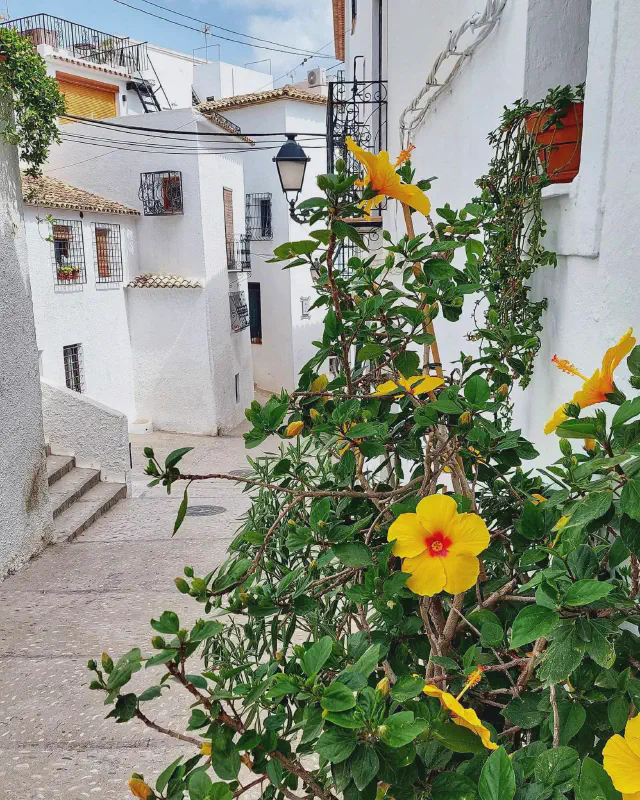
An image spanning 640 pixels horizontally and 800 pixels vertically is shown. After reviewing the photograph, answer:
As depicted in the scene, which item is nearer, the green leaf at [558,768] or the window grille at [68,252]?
the green leaf at [558,768]

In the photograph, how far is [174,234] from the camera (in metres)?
13.7

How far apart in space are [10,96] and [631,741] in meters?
5.99

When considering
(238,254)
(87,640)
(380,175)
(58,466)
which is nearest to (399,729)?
(380,175)

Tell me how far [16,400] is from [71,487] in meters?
2.33

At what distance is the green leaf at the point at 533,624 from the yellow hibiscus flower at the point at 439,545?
0.75 feet

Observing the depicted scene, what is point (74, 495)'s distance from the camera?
741 cm

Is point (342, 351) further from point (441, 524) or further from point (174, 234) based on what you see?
point (174, 234)

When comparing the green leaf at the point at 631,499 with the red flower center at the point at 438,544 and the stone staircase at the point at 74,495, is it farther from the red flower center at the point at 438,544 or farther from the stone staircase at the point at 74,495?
the stone staircase at the point at 74,495

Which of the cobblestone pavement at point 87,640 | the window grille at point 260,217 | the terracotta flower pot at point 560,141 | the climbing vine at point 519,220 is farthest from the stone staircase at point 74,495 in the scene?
the window grille at point 260,217

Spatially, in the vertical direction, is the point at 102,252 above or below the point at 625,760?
above

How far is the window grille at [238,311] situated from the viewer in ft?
50.1

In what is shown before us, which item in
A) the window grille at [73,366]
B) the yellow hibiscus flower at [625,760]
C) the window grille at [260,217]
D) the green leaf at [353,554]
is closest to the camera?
the yellow hibiscus flower at [625,760]

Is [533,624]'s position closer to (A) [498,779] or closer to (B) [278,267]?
(A) [498,779]

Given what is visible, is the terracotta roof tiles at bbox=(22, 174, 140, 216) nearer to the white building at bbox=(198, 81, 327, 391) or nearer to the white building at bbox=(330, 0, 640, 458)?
the white building at bbox=(198, 81, 327, 391)
